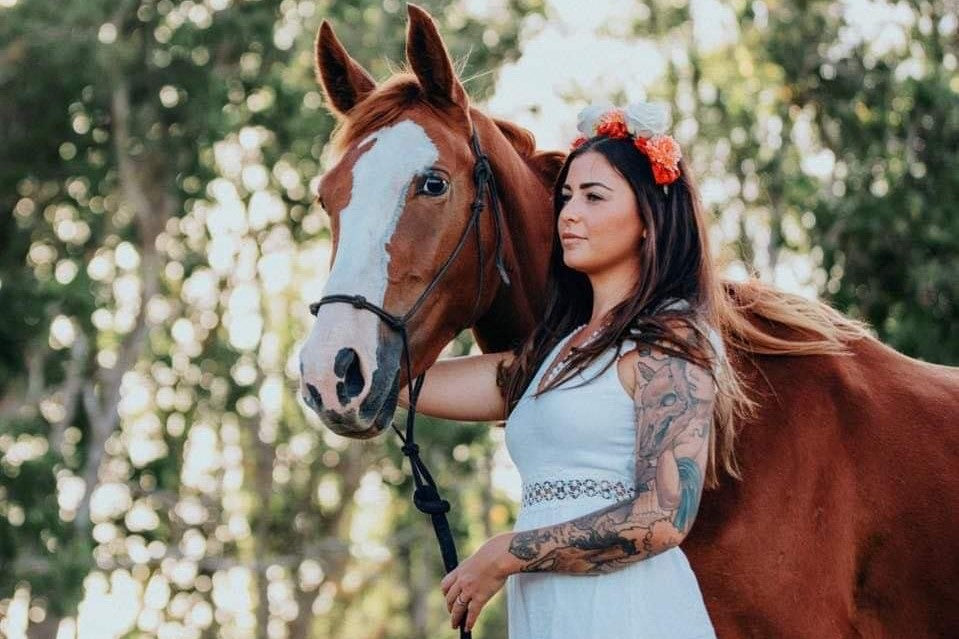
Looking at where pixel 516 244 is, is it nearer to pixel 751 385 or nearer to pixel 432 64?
pixel 432 64

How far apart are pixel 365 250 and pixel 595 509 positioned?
0.90m

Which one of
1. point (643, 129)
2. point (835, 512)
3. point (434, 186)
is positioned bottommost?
point (835, 512)

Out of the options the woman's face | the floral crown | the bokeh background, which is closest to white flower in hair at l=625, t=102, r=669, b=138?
the floral crown

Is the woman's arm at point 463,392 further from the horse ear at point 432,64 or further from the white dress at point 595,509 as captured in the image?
the horse ear at point 432,64

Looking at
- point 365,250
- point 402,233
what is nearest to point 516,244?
point 402,233

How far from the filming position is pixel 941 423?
418 centimetres

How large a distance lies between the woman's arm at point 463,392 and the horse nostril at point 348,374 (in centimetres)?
51

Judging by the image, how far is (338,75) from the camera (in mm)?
4484

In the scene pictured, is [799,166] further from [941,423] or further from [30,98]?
[941,423]

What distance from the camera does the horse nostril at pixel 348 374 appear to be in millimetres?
3582

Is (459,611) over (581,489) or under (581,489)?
under

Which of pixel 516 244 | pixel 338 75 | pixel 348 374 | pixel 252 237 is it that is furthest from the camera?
pixel 252 237

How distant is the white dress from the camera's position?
351 cm

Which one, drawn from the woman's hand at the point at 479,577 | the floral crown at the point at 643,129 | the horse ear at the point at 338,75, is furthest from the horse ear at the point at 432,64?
the woman's hand at the point at 479,577
